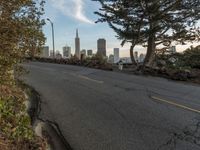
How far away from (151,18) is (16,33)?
2100 cm

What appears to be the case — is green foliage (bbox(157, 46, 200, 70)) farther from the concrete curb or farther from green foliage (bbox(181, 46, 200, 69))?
the concrete curb

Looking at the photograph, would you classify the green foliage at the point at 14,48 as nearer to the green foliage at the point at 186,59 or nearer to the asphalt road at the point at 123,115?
the asphalt road at the point at 123,115

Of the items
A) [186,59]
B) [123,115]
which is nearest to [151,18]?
[186,59]

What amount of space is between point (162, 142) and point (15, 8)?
4271 mm

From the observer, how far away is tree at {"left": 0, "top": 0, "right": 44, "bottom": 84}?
25.1 ft

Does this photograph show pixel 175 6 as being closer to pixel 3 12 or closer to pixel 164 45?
pixel 164 45

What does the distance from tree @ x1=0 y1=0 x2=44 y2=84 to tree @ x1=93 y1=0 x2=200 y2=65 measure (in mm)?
19605

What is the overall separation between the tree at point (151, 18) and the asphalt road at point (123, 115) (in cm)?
1163

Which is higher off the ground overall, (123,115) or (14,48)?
(14,48)

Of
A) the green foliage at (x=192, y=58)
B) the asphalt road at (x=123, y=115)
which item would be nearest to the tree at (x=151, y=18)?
the green foliage at (x=192, y=58)

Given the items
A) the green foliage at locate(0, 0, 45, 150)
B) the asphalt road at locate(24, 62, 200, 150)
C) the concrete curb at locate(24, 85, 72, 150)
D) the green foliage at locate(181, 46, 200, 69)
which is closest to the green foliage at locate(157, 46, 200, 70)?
the green foliage at locate(181, 46, 200, 69)

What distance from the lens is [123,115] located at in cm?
1070

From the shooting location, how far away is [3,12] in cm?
766

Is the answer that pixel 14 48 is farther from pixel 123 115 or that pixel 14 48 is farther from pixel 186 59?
pixel 186 59
